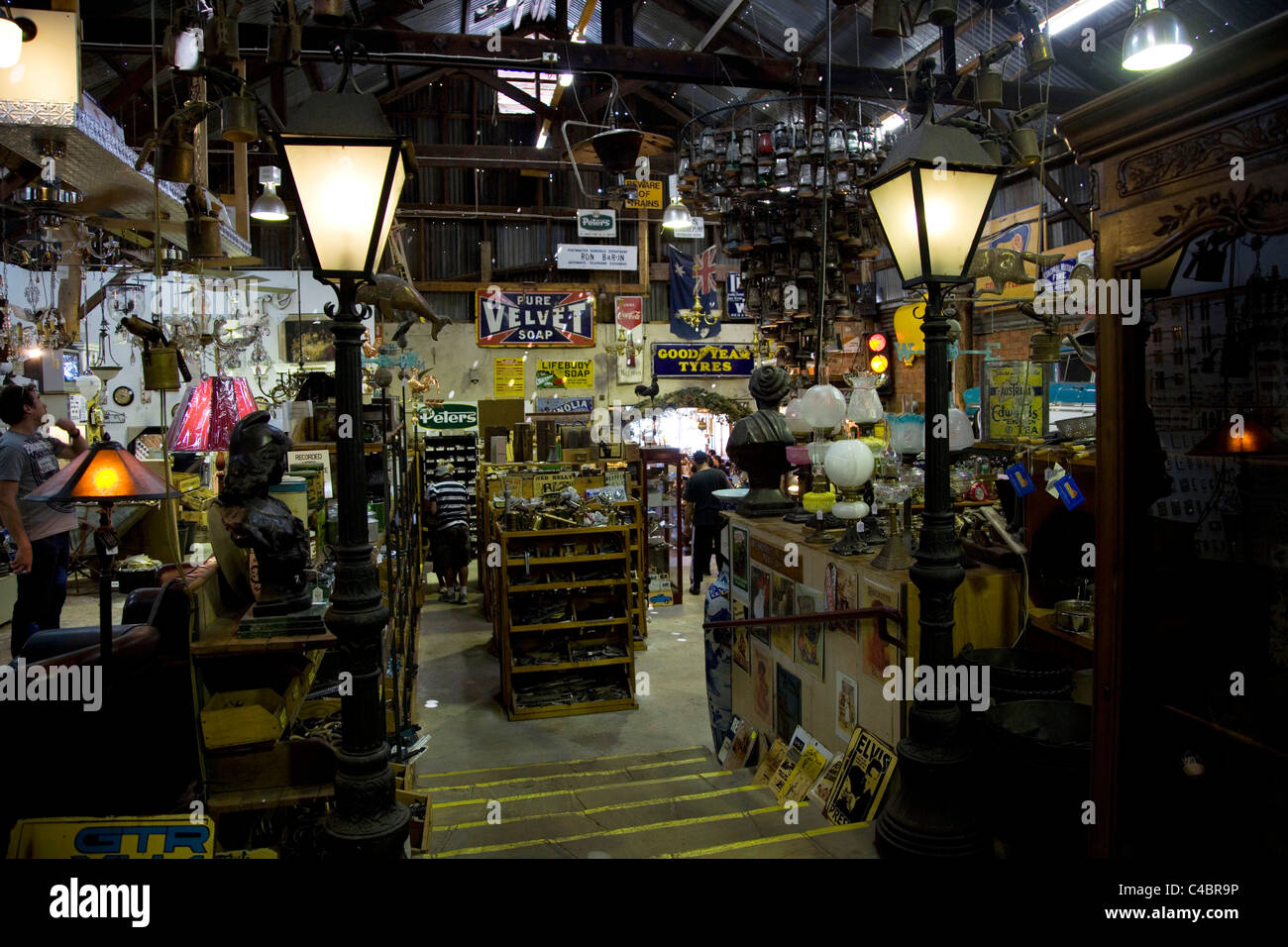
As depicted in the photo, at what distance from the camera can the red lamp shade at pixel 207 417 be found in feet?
A: 14.9

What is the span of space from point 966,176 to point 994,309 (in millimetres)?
9972

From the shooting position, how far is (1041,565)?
340 cm

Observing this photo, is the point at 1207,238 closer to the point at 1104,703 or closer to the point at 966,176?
the point at 966,176

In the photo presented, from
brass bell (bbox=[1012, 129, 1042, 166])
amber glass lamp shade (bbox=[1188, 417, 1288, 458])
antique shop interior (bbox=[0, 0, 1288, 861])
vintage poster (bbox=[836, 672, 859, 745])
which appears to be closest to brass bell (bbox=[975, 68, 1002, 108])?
antique shop interior (bbox=[0, 0, 1288, 861])

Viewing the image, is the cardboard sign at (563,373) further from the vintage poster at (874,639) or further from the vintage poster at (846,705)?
the vintage poster at (874,639)

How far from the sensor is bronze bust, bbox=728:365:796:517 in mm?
5059

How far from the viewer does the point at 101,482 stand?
311cm

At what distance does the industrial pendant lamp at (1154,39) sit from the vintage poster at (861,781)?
3456 millimetres

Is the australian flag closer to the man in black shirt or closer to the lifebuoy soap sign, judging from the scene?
the lifebuoy soap sign


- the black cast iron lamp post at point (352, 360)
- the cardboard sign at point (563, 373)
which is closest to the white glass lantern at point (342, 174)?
the black cast iron lamp post at point (352, 360)

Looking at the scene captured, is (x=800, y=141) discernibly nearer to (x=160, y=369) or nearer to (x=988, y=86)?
(x=988, y=86)

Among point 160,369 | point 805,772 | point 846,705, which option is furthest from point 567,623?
point 160,369

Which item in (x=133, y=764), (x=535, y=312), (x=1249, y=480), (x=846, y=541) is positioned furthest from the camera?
(x=535, y=312)
